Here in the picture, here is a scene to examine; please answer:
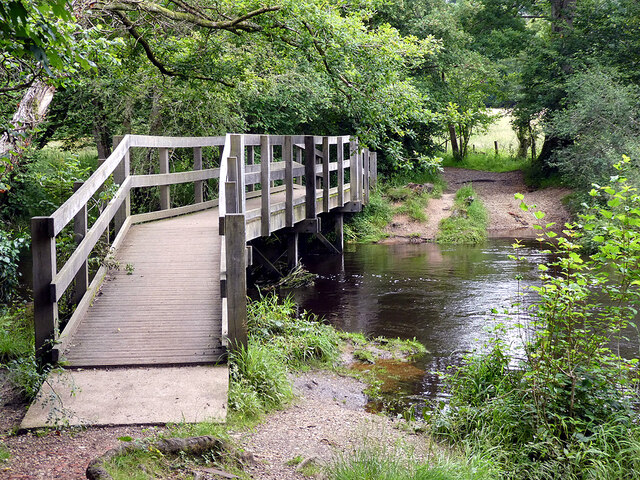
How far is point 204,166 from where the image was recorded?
49.0 feet

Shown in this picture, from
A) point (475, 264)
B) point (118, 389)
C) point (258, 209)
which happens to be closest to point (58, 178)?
point (258, 209)

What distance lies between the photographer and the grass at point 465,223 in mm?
19531


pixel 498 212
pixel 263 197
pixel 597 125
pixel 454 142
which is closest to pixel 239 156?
pixel 263 197

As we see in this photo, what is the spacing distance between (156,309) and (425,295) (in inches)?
259

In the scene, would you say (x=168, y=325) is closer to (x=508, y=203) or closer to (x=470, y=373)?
(x=470, y=373)

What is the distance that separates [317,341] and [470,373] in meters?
1.99

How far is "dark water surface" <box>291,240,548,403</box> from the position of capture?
349 inches

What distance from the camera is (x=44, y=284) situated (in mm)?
5516

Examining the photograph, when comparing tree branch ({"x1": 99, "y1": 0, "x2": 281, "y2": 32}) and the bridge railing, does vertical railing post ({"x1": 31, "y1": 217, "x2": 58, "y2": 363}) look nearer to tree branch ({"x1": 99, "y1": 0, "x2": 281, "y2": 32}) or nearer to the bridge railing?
the bridge railing

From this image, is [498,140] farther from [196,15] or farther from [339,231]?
[196,15]

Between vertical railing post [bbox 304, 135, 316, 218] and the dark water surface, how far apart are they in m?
1.57

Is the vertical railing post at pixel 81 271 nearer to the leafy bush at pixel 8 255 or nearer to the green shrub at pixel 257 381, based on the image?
the leafy bush at pixel 8 255

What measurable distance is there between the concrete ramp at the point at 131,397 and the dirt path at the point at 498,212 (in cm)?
1461

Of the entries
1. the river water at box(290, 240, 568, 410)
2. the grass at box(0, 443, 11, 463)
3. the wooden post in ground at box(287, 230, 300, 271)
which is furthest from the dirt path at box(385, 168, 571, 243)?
the grass at box(0, 443, 11, 463)
